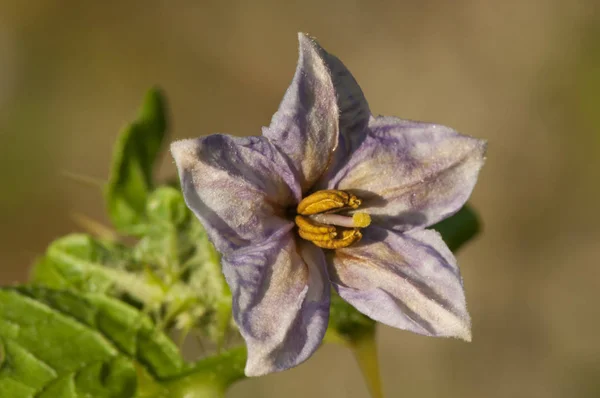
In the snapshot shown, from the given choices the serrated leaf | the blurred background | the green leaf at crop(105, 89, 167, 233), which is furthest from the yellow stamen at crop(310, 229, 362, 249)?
the blurred background

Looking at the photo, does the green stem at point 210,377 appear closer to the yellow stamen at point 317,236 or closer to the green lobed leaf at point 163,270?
the green lobed leaf at point 163,270

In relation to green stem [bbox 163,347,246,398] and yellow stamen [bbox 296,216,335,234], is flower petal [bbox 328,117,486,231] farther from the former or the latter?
green stem [bbox 163,347,246,398]

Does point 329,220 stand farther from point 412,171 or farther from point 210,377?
point 210,377

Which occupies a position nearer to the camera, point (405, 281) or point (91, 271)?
point (405, 281)

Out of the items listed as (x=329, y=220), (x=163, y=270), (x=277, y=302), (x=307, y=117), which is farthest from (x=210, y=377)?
(x=307, y=117)

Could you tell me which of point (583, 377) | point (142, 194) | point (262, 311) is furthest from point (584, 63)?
point (262, 311)
